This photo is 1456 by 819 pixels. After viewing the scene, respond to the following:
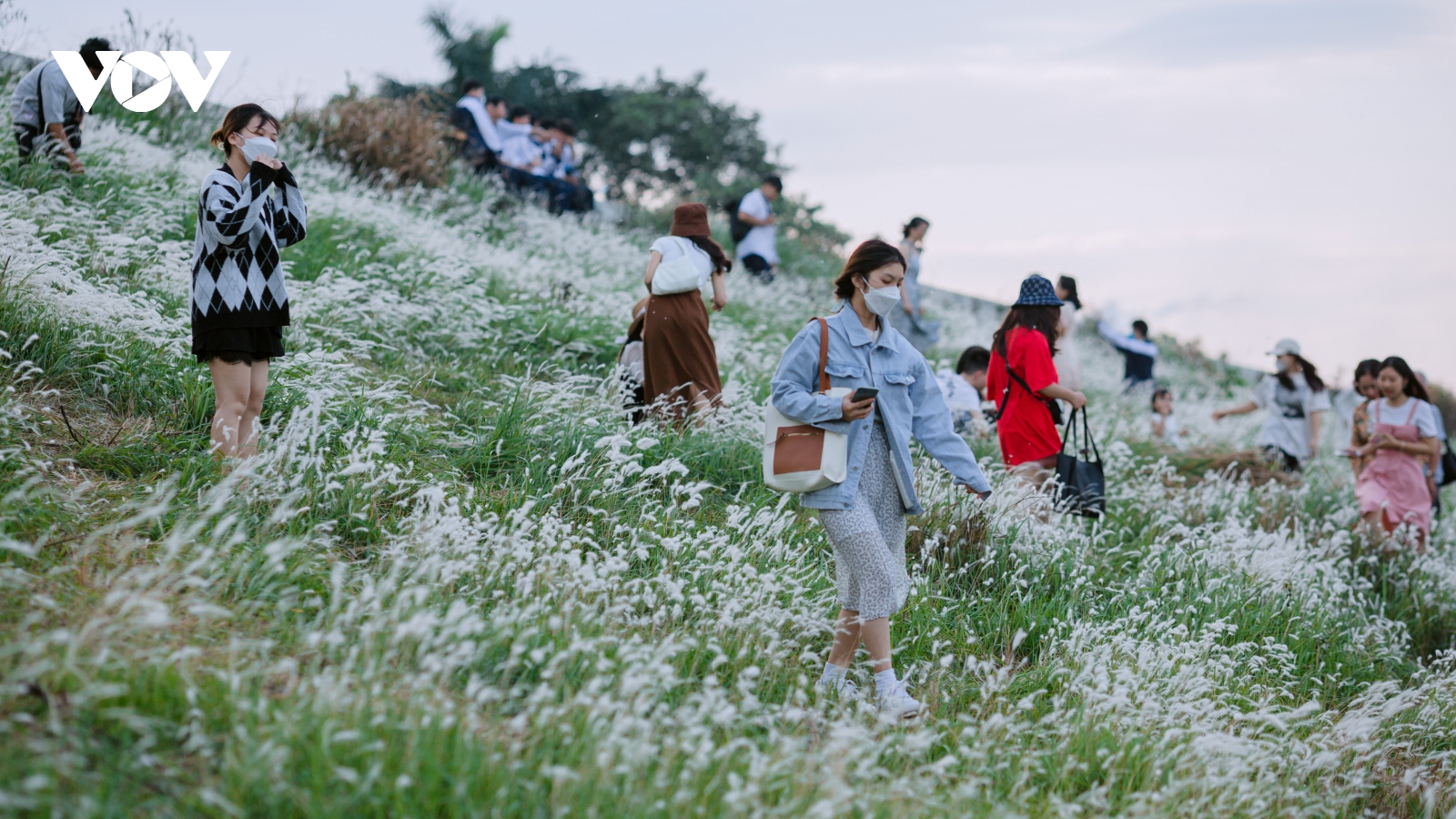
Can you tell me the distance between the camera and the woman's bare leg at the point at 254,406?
478cm

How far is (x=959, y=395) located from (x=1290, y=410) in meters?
4.38

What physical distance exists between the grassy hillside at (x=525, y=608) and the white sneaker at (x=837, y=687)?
11cm

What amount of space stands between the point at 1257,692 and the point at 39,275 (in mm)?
6849

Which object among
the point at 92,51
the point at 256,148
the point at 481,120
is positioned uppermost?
the point at 481,120

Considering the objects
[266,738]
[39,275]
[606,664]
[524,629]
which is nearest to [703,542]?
[524,629]

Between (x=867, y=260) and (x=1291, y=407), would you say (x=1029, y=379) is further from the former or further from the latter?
(x=1291, y=407)

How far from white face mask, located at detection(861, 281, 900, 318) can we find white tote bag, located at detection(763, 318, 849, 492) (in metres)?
0.31

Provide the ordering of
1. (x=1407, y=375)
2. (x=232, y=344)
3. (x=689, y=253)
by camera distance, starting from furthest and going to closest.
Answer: (x=1407, y=375) → (x=689, y=253) → (x=232, y=344)

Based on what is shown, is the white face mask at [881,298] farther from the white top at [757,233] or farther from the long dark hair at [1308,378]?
the white top at [757,233]

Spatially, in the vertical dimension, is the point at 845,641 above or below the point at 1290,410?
below

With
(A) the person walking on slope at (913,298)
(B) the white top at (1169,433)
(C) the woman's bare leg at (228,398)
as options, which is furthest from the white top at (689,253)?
(B) the white top at (1169,433)

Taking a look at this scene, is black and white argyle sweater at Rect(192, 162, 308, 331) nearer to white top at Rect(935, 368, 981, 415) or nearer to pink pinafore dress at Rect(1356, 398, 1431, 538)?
white top at Rect(935, 368, 981, 415)

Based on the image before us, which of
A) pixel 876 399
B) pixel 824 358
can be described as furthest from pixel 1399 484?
pixel 824 358

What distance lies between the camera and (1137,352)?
599 inches
